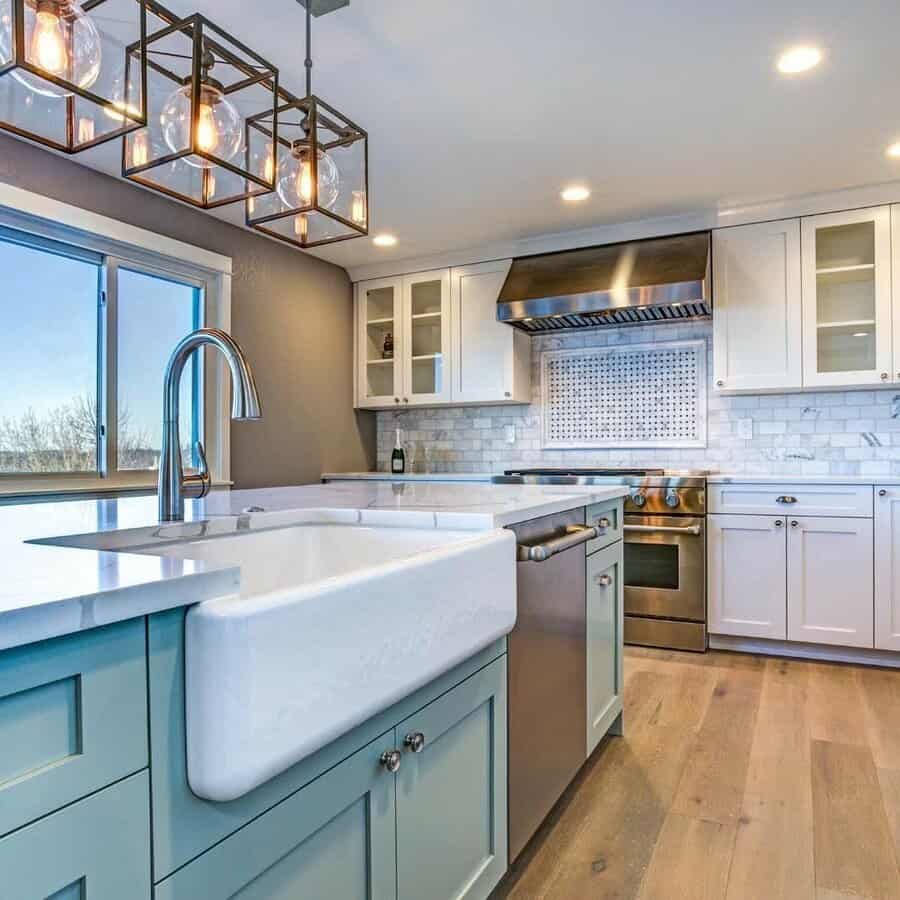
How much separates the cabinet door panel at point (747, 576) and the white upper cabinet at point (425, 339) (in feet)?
6.20

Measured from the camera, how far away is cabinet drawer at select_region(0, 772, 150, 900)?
0.55 metres

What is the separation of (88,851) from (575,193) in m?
3.43

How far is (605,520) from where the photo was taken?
86.4 inches

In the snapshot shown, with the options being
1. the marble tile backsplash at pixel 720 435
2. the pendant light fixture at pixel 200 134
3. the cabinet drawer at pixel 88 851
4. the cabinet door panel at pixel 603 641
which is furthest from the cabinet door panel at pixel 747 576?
the cabinet drawer at pixel 88 851

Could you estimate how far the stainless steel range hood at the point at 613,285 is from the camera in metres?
3.59

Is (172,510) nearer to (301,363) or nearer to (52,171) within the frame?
(52,171)

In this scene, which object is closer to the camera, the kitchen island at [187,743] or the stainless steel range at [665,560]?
the kitchen island at [187,743]

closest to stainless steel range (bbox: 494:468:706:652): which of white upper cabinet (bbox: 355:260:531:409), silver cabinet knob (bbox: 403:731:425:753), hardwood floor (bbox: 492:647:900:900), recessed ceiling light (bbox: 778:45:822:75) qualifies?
hardwood floor (bbox: 492:647:900:900)

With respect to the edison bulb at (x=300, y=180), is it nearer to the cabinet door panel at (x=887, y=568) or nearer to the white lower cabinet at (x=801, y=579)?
the white lower cabinet at (x=801, y=579)

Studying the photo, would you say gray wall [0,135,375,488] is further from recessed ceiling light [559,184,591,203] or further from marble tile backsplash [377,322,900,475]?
recessed ceiling light [559,184,591,203]

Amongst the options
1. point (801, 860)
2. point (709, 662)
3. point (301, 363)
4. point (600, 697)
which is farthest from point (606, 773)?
point (301, 363)

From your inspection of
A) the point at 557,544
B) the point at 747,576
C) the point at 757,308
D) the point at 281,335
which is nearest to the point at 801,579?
the point at 747,576

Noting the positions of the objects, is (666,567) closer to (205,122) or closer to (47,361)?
(205,122)

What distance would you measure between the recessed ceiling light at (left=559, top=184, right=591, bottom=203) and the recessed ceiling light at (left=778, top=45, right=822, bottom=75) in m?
1.14
